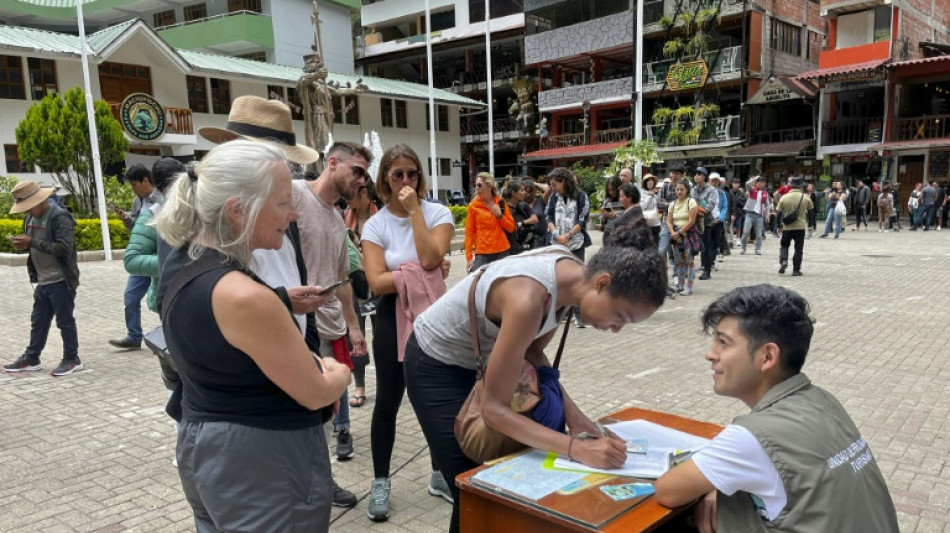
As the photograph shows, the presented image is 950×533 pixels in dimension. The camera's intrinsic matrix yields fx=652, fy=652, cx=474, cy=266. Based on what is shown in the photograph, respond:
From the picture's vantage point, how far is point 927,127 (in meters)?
23.0

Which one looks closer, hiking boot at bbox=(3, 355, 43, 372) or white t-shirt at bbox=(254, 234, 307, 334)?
white t-shirt at bbox=(254, 234, 307, 334)

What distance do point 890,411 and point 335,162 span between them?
4.16 meters

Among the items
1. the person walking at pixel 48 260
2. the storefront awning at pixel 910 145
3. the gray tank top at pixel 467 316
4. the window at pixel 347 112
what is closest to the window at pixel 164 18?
the window at pixel 347 112

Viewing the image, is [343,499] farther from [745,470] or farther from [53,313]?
[53,313]

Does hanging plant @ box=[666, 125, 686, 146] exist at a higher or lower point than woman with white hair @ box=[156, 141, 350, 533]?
higher

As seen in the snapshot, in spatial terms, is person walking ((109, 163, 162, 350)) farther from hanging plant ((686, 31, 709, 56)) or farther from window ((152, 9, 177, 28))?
window ((152, 9, 177, 28))

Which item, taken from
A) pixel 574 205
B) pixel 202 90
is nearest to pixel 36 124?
pixel 202 90

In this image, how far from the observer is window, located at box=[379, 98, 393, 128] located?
97.6ft

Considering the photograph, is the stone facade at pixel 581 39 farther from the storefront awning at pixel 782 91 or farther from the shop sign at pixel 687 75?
the storefront awning at pixel 782 91

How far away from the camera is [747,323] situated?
172 cm

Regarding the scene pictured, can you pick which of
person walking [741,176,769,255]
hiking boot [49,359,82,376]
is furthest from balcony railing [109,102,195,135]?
person walking [741,176,769,255]

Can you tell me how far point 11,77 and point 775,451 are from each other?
79.9ft

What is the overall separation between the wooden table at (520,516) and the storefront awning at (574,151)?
28047 mm

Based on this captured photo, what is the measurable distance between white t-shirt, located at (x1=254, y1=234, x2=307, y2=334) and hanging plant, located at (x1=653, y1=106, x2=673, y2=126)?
90.4 feet
